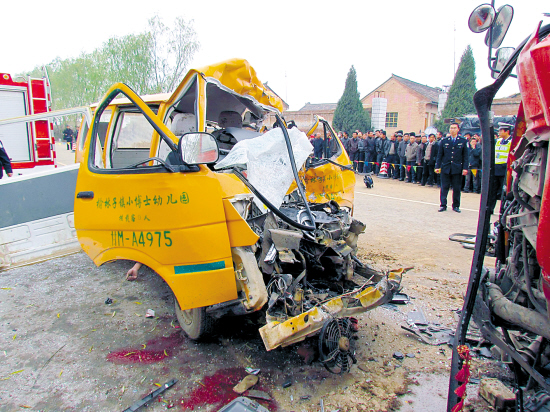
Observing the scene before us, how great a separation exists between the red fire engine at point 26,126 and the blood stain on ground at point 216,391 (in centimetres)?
786

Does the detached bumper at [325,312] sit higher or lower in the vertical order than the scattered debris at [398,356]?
higher

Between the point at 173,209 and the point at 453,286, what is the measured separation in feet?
11.7

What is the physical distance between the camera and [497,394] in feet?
7.68

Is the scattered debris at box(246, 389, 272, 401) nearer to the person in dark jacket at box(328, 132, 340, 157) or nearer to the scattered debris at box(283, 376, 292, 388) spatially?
the scattered debris at box(283, 376, 292, 388)

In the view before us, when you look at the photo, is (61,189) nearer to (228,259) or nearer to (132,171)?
(132,171)

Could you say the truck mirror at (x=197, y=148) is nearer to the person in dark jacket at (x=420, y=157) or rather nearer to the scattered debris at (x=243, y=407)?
the scattered debris at (x=243, y=407)

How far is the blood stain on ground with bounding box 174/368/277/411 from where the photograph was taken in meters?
2.53

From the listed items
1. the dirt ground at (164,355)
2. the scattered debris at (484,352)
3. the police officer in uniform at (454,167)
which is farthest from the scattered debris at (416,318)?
the police officer in uniform at (454,167)

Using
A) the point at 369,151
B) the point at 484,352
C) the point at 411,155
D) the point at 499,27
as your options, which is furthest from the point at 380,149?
the point at 499,27

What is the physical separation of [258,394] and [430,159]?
1242 cm

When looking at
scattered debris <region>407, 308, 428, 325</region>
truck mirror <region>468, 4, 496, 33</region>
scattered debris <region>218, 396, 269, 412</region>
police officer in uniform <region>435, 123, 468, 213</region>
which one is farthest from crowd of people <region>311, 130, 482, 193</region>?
scattered debris <region>218, 396, 269, 412</region>

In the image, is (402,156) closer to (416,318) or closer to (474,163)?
(474,163)

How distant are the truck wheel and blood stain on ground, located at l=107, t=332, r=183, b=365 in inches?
8.1

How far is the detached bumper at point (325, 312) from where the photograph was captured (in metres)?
2.39
